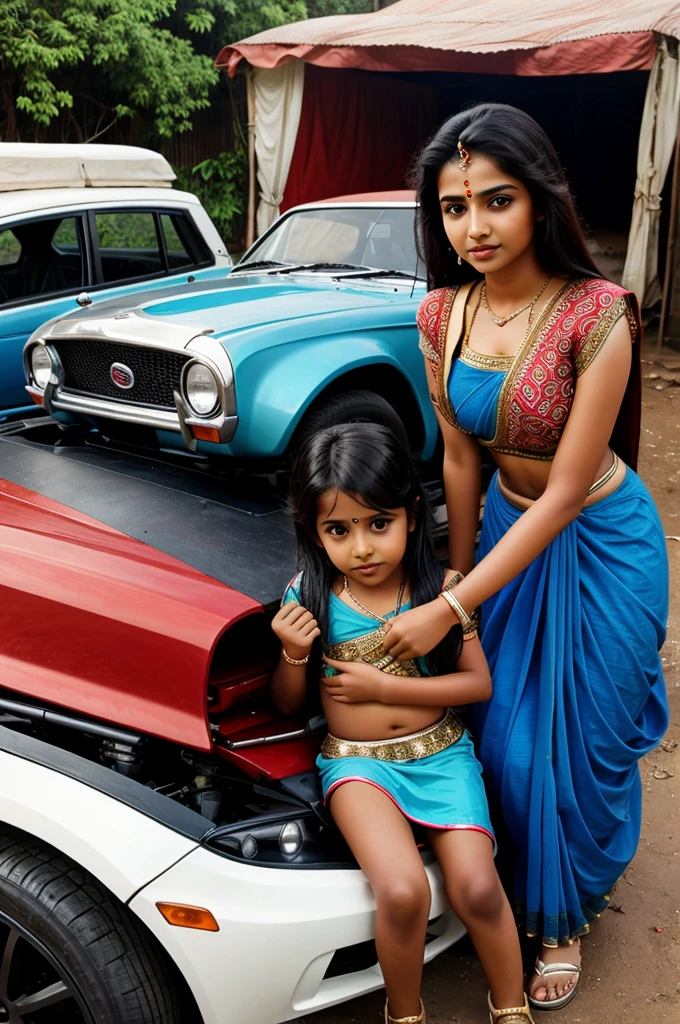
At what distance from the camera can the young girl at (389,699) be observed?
1.86 metres

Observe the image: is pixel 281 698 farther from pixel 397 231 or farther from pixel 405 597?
pixel 397 231

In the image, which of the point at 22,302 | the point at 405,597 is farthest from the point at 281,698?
the point at 22,302

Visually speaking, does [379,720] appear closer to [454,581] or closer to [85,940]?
[454,581]

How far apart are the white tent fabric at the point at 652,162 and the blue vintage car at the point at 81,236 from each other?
3562 mm

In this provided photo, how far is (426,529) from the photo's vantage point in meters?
2.18

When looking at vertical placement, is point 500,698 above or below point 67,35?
below

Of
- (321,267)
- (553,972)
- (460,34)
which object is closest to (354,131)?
(460,34)

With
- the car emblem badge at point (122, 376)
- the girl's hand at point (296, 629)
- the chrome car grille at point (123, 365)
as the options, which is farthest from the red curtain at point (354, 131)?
the girl's hand at point (296, 629)

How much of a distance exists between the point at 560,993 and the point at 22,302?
4677 millimetres

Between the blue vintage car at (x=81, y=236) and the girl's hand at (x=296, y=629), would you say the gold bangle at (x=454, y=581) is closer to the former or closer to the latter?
the girl's hand at (x=296, y=629)

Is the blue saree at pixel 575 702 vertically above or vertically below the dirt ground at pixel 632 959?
above

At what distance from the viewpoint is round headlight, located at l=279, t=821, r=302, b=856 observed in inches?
75.2

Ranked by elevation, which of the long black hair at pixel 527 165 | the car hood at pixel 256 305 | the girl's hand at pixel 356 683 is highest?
the long black hair at pixel 527 165

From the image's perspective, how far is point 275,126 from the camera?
32.2ft
